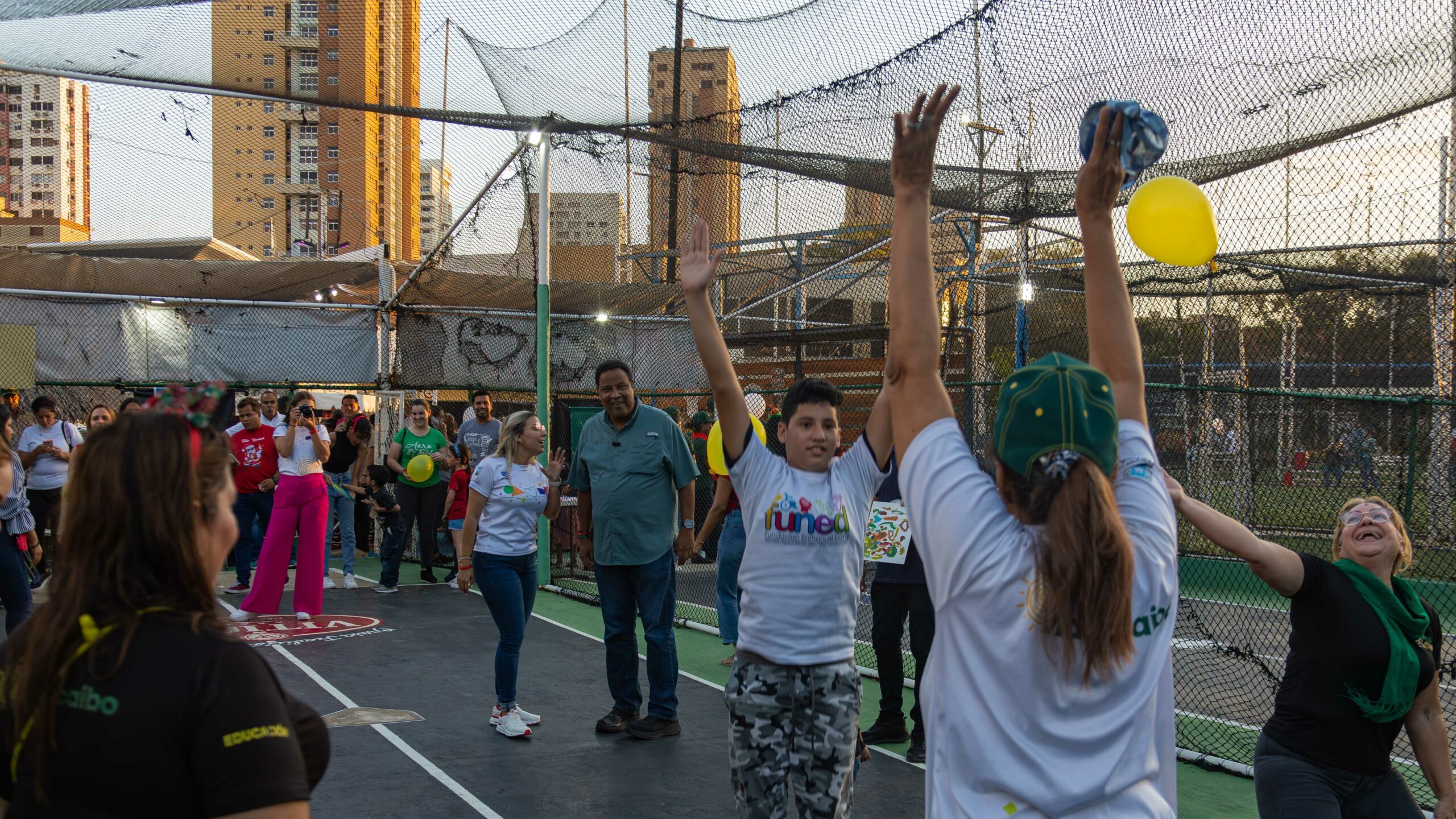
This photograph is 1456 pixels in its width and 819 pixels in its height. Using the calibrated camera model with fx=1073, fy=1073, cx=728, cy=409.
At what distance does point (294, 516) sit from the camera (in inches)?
367

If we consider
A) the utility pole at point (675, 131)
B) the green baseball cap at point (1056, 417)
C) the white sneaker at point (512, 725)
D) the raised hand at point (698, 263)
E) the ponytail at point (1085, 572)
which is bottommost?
the white sneaker at point (512, 725)

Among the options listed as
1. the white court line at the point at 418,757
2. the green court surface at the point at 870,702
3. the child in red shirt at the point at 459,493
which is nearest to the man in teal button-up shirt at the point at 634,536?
the green court surface at the point at 870,702

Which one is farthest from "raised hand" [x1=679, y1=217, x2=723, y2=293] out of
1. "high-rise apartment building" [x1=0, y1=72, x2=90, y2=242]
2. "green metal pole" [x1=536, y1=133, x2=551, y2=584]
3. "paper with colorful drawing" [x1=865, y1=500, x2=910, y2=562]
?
"high-rise apartment building" [x1=0, y1=72, x2=90, y2=242]

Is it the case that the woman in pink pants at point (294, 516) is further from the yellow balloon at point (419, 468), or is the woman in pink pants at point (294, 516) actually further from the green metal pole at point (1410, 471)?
the green metal pole at point (1410, 471)

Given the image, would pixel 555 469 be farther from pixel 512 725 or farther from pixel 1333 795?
pixel 1333 795

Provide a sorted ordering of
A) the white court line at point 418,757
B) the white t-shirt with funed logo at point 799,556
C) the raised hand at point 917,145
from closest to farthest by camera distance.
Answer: the raised hand at point 917,145, the white t-shirt with funed logo at point 799,556, the white court line at point 418,757

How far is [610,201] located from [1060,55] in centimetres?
570

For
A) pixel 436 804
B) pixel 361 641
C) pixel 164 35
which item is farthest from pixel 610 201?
pixel 436 804

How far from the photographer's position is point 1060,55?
7.29 meters

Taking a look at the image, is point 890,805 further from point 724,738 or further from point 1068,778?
point 1068,778

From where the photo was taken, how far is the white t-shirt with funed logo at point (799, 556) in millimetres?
3766

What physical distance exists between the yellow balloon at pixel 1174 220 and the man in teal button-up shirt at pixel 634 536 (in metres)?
3.46

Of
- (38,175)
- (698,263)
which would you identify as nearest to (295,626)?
(698,263)

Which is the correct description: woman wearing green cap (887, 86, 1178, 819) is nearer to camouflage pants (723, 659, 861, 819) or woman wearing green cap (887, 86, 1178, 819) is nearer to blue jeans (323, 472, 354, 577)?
camouflage pants (723, 659, 861, 819)
